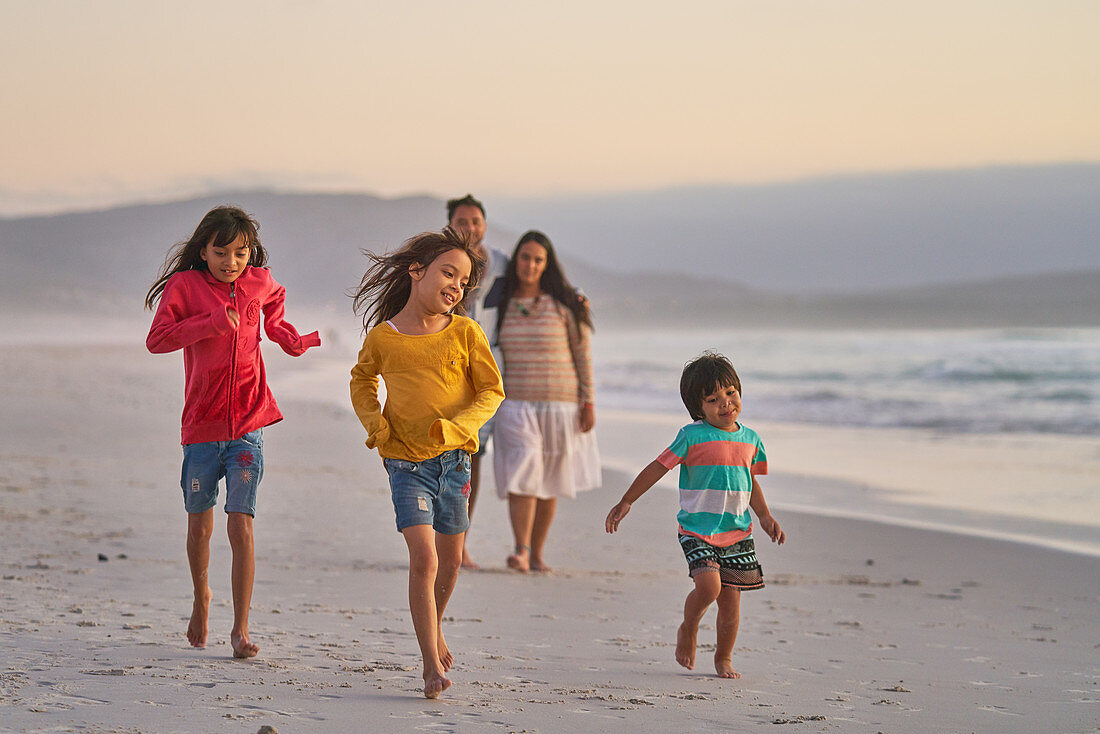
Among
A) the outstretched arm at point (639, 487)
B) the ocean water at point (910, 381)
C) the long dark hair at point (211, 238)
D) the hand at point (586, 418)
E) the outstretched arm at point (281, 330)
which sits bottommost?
the outstretched arm at point (639, 487)

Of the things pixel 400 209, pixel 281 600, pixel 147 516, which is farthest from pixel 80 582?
pixel 400 209

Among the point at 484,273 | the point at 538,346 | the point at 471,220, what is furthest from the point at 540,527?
the point at 471,220

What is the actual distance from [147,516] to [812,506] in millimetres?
4753

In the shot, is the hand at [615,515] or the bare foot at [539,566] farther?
the bare foot at [539,566]

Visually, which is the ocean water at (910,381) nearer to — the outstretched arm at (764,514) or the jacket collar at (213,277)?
the outstretched arm at (764,514)

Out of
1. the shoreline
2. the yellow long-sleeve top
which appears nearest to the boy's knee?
the yellow long-sleeve top

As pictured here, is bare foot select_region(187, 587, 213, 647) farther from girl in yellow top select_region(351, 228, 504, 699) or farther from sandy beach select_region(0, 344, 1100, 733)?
girl in yellow top select_region(351, 228, 504, 699)

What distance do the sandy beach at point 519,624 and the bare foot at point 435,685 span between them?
0.15ft

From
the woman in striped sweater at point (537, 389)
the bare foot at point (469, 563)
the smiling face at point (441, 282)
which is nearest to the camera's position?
the smiling face at point (441, 282)

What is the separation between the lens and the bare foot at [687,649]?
13.0ft

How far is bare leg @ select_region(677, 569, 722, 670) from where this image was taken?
3.87m

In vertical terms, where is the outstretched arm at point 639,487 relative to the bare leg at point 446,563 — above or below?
above

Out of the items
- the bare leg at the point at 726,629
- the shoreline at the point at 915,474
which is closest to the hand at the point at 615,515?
the bare leg at the point at 726,629

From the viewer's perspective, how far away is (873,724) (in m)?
3.31
